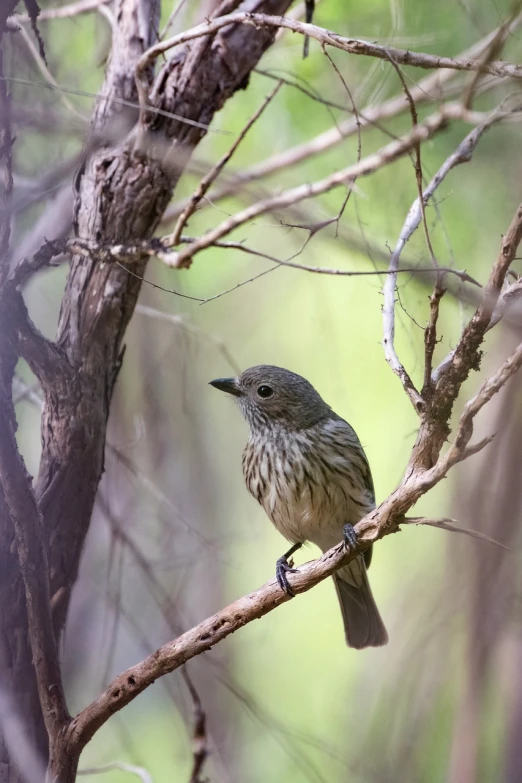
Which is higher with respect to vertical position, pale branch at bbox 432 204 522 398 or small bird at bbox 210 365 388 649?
small bird at bbox 210 365 388 649

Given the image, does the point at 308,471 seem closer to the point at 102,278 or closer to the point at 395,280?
the point at 102,278

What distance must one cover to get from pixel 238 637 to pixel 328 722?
838 millimetres

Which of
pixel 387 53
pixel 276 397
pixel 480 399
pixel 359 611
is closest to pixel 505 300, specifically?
pixel 480 399

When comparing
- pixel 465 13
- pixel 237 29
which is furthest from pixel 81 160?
pixel 465 13

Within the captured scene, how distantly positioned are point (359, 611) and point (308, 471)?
0.71 meters

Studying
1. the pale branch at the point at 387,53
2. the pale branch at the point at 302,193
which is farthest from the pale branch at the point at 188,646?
the pale branch at the point at 387,53

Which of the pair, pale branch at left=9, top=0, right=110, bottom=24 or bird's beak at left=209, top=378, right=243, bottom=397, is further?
bird's beak at left=209, top=378, right=243, bottom=397

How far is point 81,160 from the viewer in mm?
2877

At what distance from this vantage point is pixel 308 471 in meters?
3.31

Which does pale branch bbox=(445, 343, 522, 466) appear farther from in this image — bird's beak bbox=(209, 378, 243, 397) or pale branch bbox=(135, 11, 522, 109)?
bird's beak bbox=(209, 378, 243, 397)

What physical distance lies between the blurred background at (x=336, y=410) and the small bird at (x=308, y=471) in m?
0.24

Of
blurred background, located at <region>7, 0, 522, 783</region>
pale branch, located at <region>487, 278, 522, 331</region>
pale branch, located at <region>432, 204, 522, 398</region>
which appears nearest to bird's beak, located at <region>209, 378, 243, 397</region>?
blurred background, located at <region>7, 0, 522, 783</region>

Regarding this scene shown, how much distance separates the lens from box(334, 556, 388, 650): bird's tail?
3.49 m

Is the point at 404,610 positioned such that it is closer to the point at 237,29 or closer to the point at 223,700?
the point at 223,700
